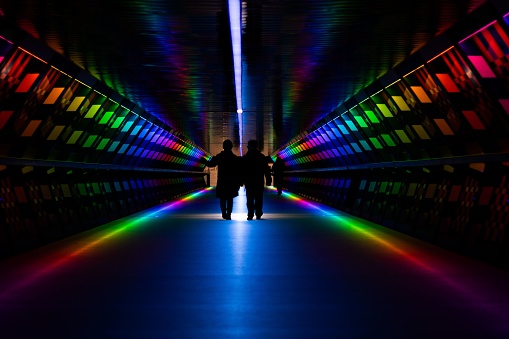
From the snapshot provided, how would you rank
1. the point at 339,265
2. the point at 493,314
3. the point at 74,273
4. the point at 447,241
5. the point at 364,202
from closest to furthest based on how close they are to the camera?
the point at 493,314 < the point at 74,273 < the point at 339,265 < the point at 447,241 < the point at 364,202

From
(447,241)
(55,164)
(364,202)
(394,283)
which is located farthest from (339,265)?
(364,202)

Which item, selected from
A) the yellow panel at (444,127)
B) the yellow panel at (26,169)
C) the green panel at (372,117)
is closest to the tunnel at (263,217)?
the yellow panel at (444,127)

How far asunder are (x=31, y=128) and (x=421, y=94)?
7.16 m

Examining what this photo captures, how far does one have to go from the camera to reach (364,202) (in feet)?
60.4

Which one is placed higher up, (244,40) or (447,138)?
(244,40)

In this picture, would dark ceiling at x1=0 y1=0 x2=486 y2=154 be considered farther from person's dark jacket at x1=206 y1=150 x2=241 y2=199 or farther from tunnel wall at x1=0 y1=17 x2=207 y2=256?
person's dark jacket at x1=206 y1=150 x2=241 y2=199

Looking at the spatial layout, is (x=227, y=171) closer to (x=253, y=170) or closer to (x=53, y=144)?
(x=253, y=170)

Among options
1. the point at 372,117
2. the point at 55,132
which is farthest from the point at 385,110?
the point at 55,132

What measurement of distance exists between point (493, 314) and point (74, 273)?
441 centimetres

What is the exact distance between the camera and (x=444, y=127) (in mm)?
12125

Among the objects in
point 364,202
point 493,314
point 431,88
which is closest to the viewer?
point 493,314

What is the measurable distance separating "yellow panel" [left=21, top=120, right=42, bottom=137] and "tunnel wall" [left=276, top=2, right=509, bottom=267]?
6.67 metres

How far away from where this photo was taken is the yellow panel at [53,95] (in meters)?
12.6

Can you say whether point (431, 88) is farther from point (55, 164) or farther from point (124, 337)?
point (124, 337)
